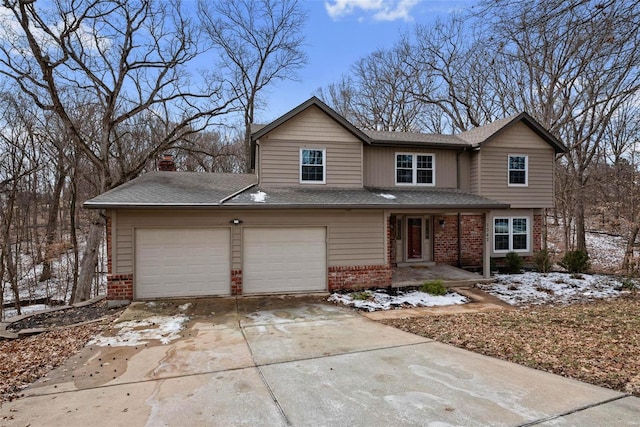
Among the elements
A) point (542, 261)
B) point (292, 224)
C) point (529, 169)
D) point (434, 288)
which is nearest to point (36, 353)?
point (292, 224)

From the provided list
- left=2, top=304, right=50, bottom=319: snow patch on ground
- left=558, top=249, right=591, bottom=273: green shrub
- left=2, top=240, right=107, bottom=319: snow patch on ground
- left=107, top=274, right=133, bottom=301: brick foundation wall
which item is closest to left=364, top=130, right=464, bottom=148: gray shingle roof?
left=558, top=249, right=591, bottom=273: green shrub

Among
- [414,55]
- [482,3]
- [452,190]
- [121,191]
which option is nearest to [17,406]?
[121,191]

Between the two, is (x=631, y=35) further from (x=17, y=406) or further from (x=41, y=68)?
(x=41, y=68)

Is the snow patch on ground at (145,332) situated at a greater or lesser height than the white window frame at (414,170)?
lesser

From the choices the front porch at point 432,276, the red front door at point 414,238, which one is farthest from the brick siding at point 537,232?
the red front door at point 414,238

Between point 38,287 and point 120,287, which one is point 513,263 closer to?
point 120,287

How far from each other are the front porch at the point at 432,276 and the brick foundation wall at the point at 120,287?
693cm

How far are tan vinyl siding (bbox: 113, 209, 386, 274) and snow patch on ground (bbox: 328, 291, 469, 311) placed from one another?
102cm

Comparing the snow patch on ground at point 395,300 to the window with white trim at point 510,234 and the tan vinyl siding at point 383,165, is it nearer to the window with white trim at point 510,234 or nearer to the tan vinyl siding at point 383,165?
the tan vinyl siding at point 383,165

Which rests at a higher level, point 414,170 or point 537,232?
point 414,170

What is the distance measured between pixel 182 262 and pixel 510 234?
37.5 ft

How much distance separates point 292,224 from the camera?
9680 mm

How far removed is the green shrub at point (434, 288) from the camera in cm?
970

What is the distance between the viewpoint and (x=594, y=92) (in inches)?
696
